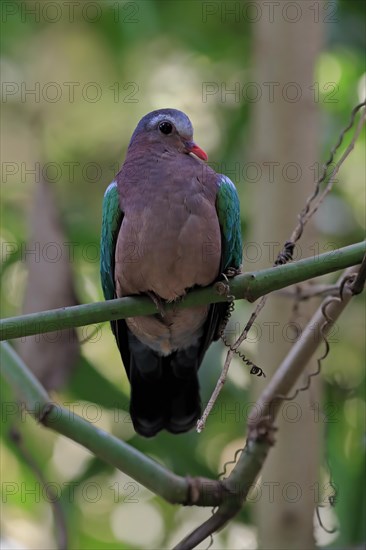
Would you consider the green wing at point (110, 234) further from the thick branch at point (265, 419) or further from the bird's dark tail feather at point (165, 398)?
the thick branch at point (265, 419)

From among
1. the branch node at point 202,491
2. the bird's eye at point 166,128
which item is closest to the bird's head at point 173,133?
the bird's eye at point 166,128

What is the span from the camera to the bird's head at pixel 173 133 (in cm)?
384

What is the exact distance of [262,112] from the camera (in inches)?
158

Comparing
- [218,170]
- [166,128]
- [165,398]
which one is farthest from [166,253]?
[218,170]

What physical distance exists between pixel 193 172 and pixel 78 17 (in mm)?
2235

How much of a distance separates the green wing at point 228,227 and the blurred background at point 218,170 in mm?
299

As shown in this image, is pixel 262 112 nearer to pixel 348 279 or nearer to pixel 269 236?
pixel 269 236

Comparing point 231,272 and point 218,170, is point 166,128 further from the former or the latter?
point 218,170

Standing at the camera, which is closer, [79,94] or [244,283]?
[244,283]

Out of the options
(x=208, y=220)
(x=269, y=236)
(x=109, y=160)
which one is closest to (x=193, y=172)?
(x=208, y=220)

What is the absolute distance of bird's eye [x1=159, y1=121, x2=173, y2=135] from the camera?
12.7 ft

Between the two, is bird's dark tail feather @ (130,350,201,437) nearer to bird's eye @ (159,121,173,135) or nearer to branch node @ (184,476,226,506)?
branch node @ (184,476,226,506)

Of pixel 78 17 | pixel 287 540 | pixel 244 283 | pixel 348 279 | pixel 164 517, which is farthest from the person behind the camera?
pixel 78 17

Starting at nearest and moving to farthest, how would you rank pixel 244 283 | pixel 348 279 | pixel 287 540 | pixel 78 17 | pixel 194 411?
pixel 244 283, pixel 348 279, pixel 287 540, pixel 194 411, pixel 78 17
